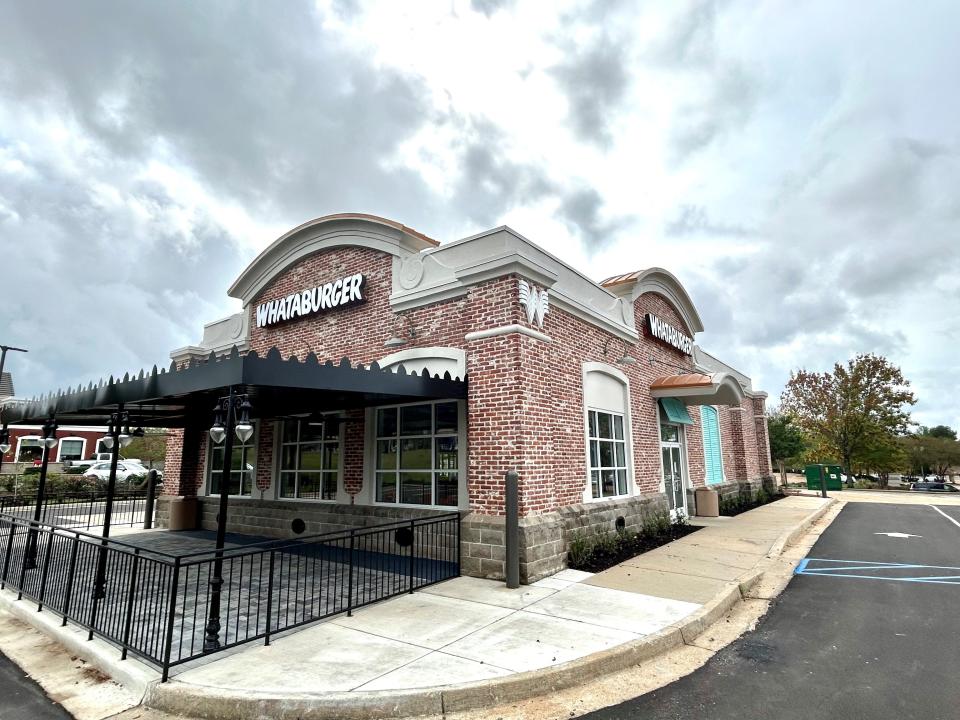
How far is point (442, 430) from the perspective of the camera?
31.4ft

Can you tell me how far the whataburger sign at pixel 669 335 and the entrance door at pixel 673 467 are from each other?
7.89 feet

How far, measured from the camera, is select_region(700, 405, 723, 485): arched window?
57.4 feet

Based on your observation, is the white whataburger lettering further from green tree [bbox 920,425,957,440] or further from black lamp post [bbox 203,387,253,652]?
green tree [bbox 920,425,957,440]

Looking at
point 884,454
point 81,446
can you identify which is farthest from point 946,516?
point 81,446

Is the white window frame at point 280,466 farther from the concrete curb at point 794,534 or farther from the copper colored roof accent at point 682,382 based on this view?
the concrete curb at point 794,534

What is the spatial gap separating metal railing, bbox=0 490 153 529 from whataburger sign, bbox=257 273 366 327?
6.64 meters

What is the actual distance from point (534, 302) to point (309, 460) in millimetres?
6371

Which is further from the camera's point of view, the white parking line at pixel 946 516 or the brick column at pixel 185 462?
the white parking line at pixel 946 516

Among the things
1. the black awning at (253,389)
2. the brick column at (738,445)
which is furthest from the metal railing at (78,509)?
the brick column at (738,445)

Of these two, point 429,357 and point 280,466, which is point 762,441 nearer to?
point 429,357

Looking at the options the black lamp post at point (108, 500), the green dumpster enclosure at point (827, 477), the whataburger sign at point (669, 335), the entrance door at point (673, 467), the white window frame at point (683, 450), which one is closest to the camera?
the black lamp post at point (108, 500)

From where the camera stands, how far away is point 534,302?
8.92 meters

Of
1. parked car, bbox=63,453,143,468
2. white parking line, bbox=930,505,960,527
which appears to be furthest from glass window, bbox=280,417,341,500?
parked car, bbox=63,453,143,468

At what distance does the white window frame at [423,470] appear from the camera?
355 inches
